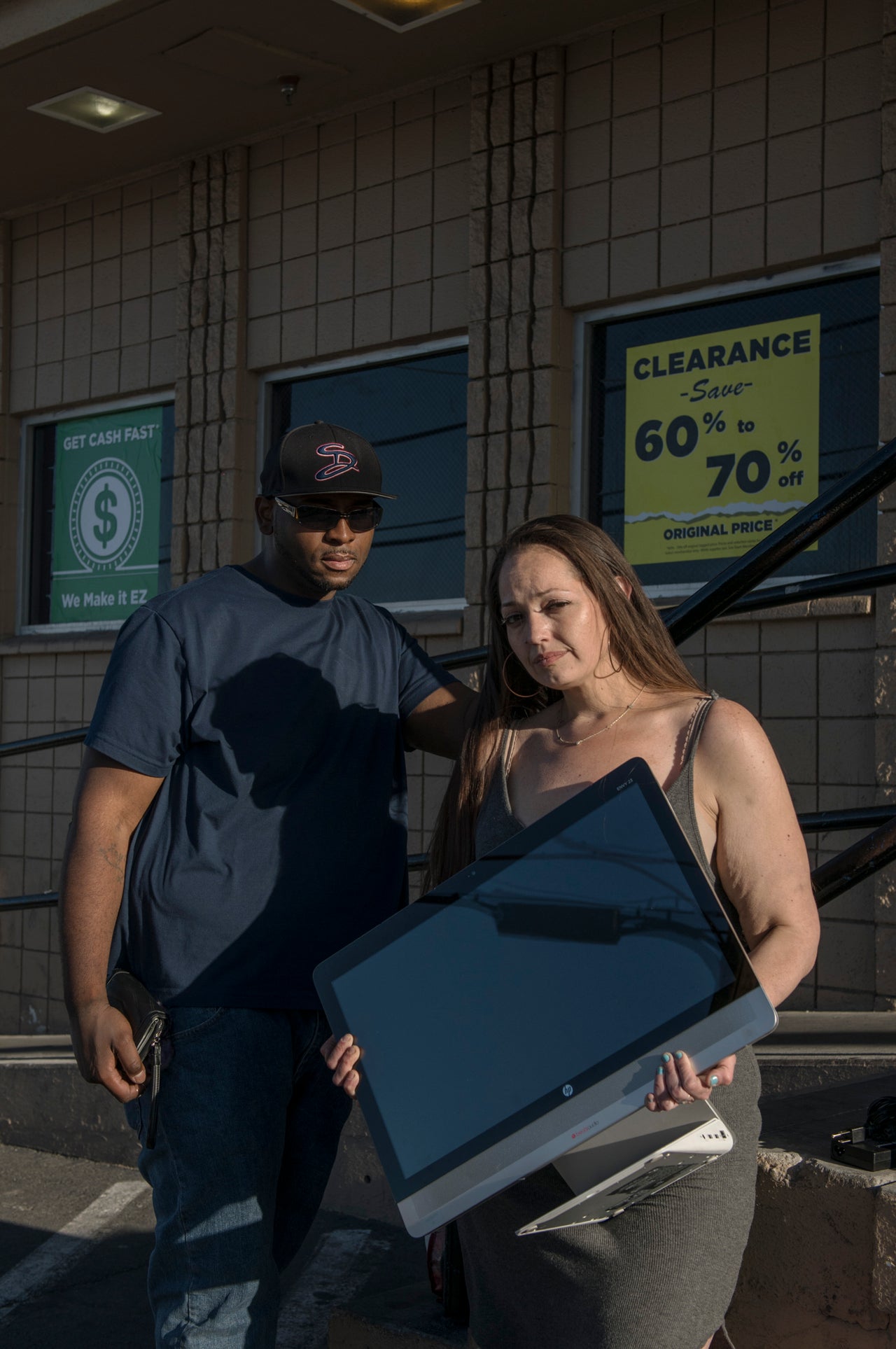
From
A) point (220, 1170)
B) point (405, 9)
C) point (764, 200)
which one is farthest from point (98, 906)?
point (405, 9)

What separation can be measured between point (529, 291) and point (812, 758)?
98.9 inches

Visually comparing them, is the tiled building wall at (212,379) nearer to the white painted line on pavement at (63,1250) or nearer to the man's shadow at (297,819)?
the white painted line on pavement at (63,1250)

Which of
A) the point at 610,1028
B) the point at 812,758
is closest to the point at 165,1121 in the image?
the point at 610,1028

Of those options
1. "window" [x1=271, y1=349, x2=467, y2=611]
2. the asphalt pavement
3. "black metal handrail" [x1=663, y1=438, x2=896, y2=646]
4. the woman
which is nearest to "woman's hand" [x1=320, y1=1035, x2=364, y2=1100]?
the woman

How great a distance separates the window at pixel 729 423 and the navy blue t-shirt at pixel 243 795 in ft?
11.1

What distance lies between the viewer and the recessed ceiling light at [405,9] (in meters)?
5.82

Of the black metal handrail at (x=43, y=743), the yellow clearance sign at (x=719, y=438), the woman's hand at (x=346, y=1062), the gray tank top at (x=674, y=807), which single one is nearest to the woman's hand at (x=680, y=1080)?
the gray tank top at (x=674, y=807)

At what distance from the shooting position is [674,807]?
1854 mm

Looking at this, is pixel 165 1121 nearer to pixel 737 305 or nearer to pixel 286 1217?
pixel 286 1217

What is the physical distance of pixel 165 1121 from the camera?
2.27 m

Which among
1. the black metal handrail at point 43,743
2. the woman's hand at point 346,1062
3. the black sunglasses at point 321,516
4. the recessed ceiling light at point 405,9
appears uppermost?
the recessed ceiling light at point 405,9

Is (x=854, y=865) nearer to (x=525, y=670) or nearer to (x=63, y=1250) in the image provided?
(x=525, y=670)

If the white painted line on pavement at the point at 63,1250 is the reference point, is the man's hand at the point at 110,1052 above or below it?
above

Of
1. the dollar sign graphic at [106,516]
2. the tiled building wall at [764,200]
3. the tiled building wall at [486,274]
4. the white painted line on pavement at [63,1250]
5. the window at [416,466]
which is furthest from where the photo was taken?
the dollar sign graphic at [106,516]
